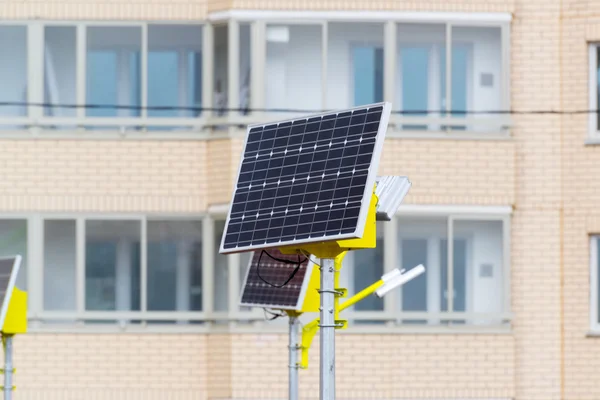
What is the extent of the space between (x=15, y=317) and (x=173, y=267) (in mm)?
5450

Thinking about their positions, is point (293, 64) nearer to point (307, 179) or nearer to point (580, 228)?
point (580, 228)

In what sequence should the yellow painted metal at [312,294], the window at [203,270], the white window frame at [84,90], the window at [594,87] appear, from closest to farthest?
the yellow painted metal at [312,294], the window at [203,270], the white window frame at [84,90], the window at [594,87]

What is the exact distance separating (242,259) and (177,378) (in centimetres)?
170

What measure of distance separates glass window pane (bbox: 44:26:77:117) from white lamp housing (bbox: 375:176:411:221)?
9.71 metres

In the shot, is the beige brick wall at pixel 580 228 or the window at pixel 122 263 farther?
the window at pixel 122 263

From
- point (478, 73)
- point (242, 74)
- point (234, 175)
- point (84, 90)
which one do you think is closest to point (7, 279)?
point (234, 175)

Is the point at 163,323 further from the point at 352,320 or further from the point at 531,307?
the point at 531,307

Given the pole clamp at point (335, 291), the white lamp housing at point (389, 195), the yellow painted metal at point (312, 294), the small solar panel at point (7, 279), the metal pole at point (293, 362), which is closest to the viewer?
the pole clamp at point (335, 291)

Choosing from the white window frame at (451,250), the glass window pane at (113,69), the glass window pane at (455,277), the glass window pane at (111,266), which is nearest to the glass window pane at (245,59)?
the glass window pane at (113,69)

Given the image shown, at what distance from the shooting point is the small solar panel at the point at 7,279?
14242mm

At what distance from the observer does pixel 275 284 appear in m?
14.9

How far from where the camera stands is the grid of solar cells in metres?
14.4

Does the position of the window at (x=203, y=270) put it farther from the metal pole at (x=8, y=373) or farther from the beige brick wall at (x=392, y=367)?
the metal pole at (x=8, y=373)

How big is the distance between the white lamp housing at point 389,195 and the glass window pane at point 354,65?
885 centimetres
